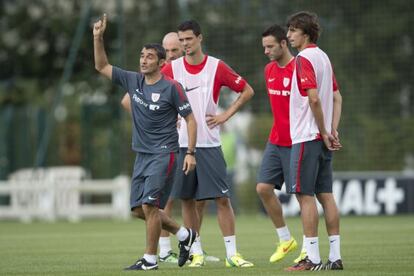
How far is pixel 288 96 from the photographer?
38.4 feet

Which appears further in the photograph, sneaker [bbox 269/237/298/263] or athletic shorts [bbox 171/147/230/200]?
sneaker [bbox 269/237/298/263]

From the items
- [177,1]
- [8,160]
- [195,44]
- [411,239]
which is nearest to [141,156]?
[195,44]

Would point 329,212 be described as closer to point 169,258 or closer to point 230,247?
point 230,247

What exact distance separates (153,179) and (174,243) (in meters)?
4.57

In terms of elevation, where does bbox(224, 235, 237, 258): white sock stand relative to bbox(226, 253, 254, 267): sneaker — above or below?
above

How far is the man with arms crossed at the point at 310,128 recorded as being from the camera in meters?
10.3

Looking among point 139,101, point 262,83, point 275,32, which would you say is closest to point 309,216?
point 139,101

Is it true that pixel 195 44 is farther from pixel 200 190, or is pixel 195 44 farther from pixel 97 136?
pixel 97 136

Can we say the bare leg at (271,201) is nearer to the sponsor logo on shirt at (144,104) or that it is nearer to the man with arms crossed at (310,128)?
the man with arms crossed at (310,128)

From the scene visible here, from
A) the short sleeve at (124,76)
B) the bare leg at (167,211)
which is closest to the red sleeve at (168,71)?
the short sleeve at (124,76)

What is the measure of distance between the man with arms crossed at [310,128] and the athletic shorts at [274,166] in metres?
1.31

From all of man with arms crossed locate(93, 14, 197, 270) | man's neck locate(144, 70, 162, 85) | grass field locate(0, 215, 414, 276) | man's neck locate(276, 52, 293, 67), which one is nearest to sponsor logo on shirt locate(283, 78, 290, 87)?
man's neck locate(276, 52, 293, 67)

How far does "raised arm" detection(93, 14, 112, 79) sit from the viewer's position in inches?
419

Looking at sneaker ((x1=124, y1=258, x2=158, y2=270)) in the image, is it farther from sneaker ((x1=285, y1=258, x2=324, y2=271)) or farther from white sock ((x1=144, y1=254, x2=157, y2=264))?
sneaker ((x1=285, y1=258, x2=324, y2=271))
